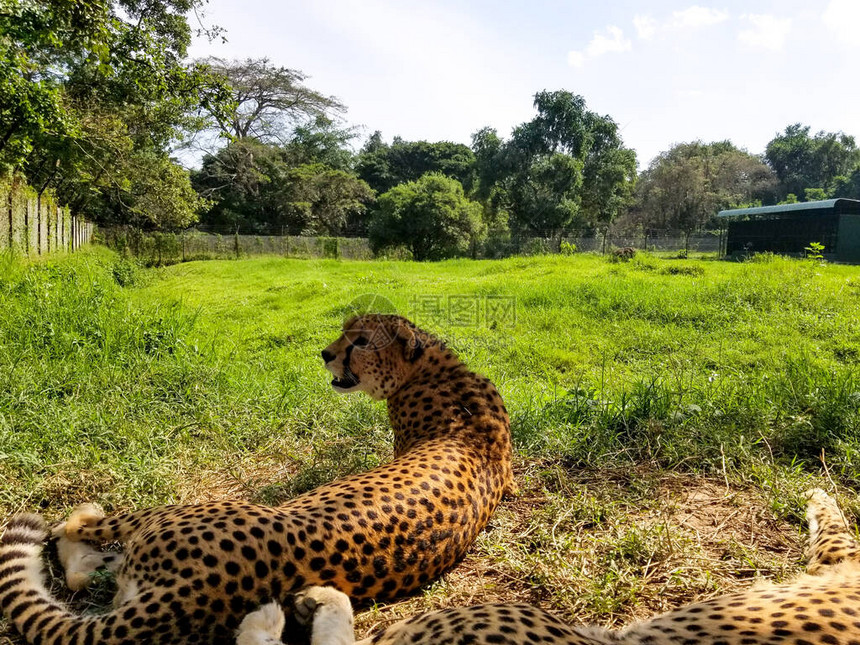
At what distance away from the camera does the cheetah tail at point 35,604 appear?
1.47 metres

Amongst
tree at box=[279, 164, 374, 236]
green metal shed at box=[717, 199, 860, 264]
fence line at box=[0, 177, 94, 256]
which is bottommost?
fence line at box=[0, 177, 94, 256]

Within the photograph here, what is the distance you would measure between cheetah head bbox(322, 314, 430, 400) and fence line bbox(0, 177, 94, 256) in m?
9.30

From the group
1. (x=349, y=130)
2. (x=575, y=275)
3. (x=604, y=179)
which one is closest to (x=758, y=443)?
(x=575, y=275)

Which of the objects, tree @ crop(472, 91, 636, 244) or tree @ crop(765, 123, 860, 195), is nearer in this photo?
tree @ crop(472, 91, 636, 244)

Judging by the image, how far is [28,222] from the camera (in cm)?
1098

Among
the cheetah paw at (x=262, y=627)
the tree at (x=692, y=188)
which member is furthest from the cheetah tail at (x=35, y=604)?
the tree at (x=692, y=188)

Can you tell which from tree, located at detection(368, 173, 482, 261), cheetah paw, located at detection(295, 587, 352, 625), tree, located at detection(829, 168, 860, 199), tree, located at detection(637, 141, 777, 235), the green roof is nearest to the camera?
cheetah paw, located at detection(295, 587, 352, 625)

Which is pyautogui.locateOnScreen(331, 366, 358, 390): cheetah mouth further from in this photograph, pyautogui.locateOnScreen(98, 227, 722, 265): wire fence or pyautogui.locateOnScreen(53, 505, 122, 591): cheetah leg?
pyautogui.locateOnScreen(98, 227, 722, 265): wire fence

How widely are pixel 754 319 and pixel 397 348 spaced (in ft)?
22.5

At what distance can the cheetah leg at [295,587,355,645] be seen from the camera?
1.52 m

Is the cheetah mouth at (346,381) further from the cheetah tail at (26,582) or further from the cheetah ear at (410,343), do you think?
the cheetah tail at (26,582)

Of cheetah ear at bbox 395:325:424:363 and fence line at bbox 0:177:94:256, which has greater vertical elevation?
fence line at bbox 0:177:94:256

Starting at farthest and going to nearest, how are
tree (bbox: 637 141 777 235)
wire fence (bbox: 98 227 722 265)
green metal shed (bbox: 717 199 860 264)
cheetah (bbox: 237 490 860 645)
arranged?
tree (bbox: 637 141 777 235) < wire fence (bbox: 98 227 722 265) < green metal shed (bbox: 717 199 860 264) < cheetah (bbox: 237 490 860 645)

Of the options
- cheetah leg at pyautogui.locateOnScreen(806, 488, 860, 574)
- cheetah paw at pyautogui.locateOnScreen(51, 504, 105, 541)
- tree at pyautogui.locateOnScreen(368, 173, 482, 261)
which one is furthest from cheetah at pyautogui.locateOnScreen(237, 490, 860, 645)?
tree at pyautogui.locateOnScreen(368, 173, 482, 261)
